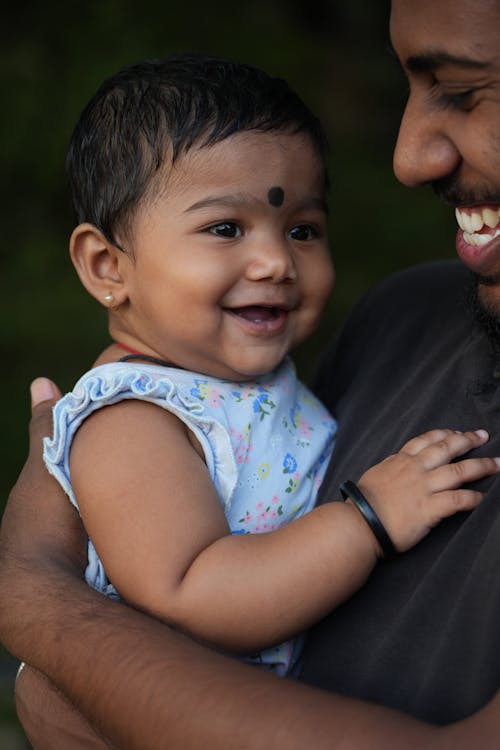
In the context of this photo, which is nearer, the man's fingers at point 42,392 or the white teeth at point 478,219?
the white teeth at point 478,219

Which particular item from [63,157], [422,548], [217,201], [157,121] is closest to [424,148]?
[217,201]

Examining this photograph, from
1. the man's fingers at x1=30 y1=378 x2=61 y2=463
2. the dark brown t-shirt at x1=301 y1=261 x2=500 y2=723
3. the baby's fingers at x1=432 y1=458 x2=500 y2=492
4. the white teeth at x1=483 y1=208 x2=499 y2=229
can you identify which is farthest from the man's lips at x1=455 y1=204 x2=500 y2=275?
the man's fingers at x1=30 y1=378 x2=61 y2=463

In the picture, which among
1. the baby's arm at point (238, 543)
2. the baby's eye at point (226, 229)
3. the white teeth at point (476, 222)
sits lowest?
the baby's arm at point (238, 543)

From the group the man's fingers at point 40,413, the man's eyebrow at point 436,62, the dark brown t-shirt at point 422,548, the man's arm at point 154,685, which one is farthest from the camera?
the man's fingers at point 40,413

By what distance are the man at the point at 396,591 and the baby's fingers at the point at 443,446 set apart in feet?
0.12

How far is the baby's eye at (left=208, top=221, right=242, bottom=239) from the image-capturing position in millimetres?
2420

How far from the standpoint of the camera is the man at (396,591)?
179 centimetres

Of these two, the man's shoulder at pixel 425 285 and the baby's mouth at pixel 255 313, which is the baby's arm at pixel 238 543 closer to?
the baby's mouth at pixel 255 313

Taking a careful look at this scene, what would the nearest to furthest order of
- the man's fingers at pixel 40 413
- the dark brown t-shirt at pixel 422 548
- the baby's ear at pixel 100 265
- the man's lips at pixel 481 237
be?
the dark brown t-shirt at pixel 422 548
the man's lips at pixel 481 237
the baby's ear at pixel 100 265
the man's fingers at pixel 40 413

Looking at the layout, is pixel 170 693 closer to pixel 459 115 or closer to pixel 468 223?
pixel 468 223

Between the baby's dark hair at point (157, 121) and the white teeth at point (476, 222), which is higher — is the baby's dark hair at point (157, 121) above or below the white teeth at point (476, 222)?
above

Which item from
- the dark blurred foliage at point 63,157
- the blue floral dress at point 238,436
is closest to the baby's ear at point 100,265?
the blue floral dress at point 238,436

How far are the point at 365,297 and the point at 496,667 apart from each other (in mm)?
1434

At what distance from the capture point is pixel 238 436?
2.39m
